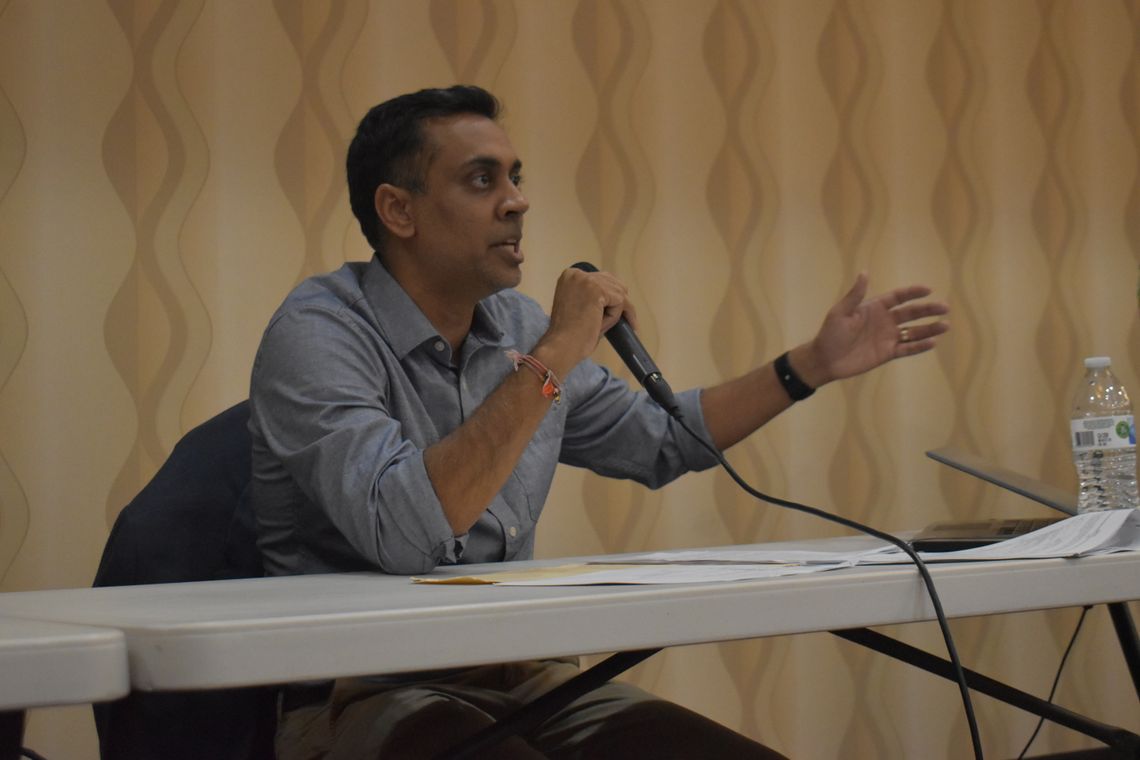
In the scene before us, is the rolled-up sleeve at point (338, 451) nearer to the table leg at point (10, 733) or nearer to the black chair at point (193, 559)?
the black chair at point (193, 559)

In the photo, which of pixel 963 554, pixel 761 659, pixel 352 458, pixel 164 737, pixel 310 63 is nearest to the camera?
pixel 963 554

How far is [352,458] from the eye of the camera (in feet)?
4.07

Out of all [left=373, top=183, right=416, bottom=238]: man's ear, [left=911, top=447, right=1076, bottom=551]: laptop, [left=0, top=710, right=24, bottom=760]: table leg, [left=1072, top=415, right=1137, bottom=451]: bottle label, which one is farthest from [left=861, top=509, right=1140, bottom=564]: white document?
[left=373, top=183, right=416, bottom=238]: man's ear

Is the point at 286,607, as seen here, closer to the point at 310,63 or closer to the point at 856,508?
the point at 310,63

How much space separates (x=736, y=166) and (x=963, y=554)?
1.87 m

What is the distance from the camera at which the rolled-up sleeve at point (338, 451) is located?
119 centimetres

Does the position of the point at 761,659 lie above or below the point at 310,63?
below

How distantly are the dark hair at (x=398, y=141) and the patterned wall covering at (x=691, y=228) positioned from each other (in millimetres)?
634

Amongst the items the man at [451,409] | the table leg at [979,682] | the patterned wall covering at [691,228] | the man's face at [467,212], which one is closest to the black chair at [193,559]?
the man at [451,409]

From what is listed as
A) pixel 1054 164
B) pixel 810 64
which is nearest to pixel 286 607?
pixel 810 64

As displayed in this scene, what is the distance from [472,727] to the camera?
111cm

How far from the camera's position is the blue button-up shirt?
1217 millimetres

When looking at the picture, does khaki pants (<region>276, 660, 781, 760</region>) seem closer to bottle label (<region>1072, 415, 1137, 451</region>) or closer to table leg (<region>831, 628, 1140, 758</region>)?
table leg (<region>831, 628, 1140, 758</region>)

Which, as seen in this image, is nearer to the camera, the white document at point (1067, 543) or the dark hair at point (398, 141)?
the white document at point (1067, 543)
